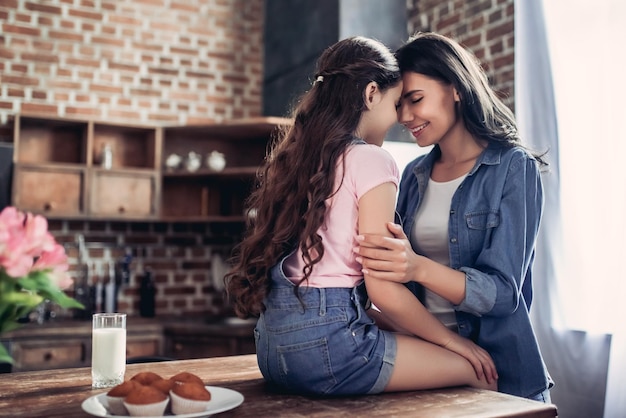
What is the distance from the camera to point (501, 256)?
1802 millimetres

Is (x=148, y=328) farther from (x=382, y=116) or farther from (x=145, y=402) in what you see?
(x=145, y=402)

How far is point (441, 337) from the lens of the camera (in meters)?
1.66

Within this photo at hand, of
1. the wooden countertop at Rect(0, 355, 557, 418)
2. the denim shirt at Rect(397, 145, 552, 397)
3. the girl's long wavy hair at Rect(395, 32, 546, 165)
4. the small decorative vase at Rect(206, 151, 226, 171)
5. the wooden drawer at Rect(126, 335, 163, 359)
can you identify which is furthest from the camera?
the small decorative vase at Rect(206, 151, 226, 171)

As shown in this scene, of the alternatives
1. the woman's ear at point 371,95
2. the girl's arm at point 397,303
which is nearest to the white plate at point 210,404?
the girl's arm at point 397,303

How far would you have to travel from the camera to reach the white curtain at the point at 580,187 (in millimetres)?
2646

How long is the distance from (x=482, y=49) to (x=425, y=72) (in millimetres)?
1669

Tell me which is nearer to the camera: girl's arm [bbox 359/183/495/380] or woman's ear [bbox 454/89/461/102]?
girl's arm [bbox 359/183/495/380]

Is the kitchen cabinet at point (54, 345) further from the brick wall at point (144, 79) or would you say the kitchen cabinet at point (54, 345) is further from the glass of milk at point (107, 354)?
the glass of milk at point (107, 354)

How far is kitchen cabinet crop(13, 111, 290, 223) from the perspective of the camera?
3820mm

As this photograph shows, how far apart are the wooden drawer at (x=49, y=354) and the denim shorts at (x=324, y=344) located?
235 centimetres

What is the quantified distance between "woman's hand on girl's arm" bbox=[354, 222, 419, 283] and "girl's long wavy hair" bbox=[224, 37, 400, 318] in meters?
0.10

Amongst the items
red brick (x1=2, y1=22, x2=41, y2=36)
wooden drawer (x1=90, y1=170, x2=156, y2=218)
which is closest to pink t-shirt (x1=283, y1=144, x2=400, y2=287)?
wooden drawer (x1=90, y1=170, x2=156, y2=218)

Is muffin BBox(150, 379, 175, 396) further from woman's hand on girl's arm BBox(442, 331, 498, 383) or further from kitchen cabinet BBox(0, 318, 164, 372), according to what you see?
kitchen cabinet BBox(0, 318, 164, 372)

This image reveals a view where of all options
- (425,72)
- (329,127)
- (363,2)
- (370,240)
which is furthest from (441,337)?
(363,2)
